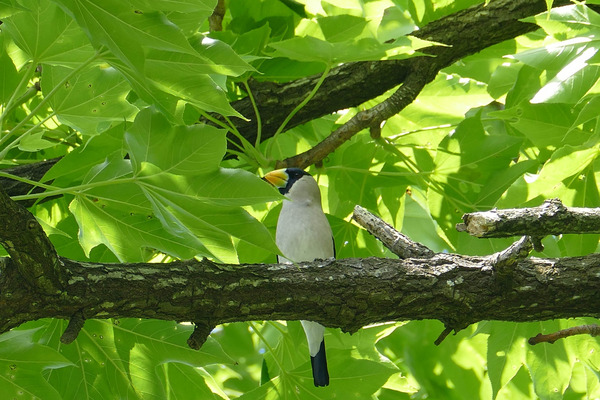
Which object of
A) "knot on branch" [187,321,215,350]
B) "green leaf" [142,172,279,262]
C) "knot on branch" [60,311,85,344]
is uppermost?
"green leaf" [142,172,279,262]

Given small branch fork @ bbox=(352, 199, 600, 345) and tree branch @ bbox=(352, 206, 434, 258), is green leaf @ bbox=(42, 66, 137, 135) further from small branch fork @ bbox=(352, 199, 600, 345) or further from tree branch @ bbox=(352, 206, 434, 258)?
small branch fork @ bbox=(352, 199, 600, 345)

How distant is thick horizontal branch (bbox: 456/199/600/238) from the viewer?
214cm

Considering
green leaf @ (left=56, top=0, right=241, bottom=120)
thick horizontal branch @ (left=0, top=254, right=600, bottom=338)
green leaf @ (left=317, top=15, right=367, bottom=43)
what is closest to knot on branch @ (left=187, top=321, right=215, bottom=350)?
thick horizontal branch @ (left=0, top=254, right=600, bottom=338)

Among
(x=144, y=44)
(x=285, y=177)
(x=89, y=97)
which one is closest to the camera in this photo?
(x=144, y=44)

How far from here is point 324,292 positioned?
2.46 m

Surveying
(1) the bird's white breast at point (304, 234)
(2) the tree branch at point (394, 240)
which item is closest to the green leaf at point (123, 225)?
(2) the tree branch at point (394, 240)

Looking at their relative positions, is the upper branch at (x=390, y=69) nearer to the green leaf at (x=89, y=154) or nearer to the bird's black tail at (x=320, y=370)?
the green leaf at (x=89, y=154)

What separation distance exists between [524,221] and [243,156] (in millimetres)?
1627

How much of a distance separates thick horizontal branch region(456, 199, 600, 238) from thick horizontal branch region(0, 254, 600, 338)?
37 cm

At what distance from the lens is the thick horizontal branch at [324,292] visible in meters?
2.21

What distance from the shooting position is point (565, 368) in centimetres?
323

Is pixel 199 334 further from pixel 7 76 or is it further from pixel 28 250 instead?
pixel 7 76

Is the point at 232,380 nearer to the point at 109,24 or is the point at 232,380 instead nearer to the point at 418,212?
the point at 418,212

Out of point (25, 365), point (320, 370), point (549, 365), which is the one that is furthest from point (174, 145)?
point (549, 365)
